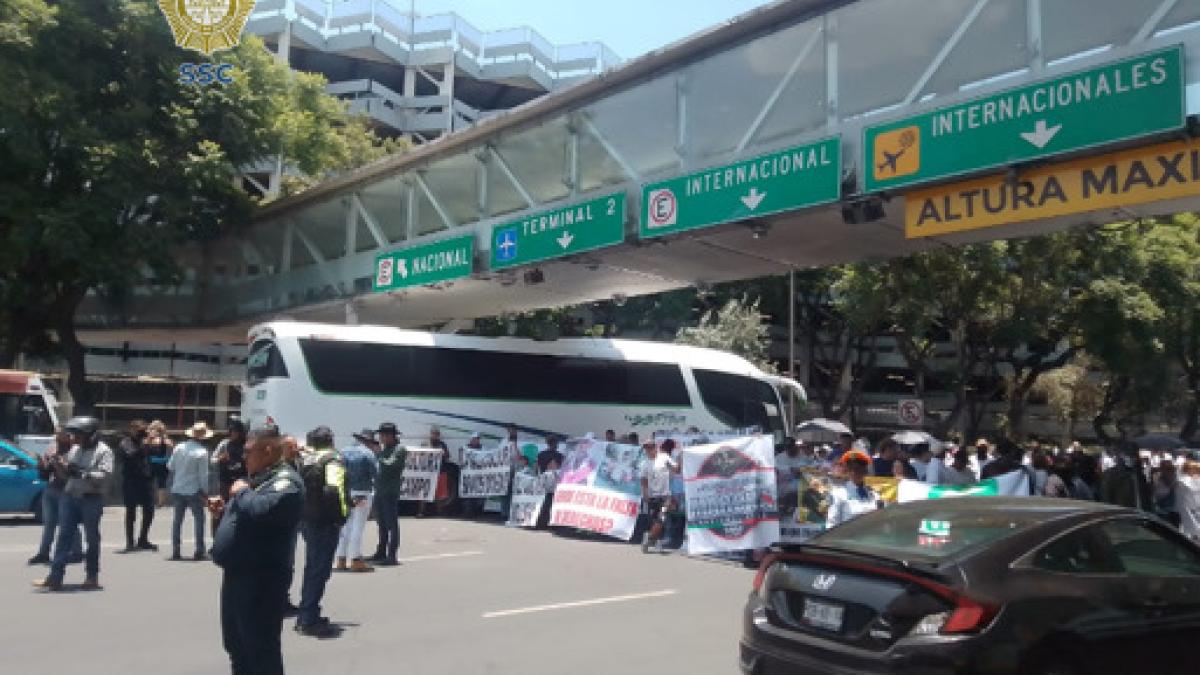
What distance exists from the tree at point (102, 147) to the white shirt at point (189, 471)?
40.1 feet

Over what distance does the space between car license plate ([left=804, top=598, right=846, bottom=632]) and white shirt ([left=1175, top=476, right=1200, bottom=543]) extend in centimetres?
1141

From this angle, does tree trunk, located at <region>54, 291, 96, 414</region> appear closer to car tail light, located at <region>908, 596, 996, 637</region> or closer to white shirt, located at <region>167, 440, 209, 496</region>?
white shirt, located at <region>167, 440, 209, 496</region>

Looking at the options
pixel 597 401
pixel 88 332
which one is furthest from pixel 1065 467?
pixel 88 332

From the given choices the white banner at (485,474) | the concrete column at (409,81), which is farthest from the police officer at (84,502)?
the concrete column at (409,81)

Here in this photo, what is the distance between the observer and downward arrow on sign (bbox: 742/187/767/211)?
14.1m

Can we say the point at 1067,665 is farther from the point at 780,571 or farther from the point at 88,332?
the point at 88,332

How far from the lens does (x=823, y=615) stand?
5.44 m

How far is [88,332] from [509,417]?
55.0 ft

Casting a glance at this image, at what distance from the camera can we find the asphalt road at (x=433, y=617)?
7148 millimetres

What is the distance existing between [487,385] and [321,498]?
12.9 metres

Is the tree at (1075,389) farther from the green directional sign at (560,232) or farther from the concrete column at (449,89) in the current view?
the concrete column at (449,89)

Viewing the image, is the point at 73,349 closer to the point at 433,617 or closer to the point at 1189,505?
the point at 433,617

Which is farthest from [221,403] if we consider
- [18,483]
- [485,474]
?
[485,474]

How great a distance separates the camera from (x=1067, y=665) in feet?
16.8
